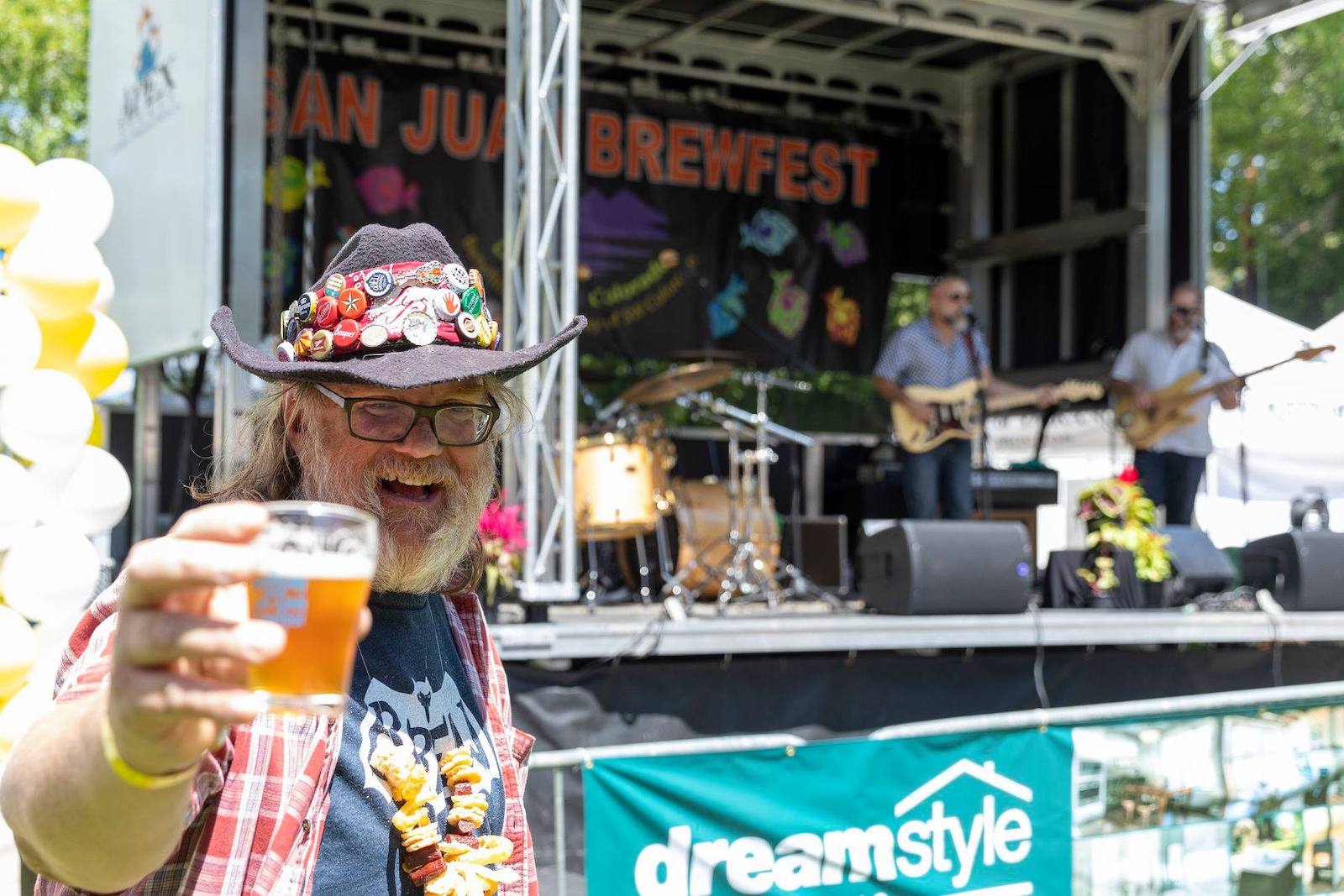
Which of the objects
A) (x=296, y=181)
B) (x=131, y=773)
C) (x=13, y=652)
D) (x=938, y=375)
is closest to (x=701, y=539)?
(x=938, y=375)

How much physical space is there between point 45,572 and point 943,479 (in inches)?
212

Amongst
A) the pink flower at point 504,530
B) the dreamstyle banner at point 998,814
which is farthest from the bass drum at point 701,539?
the dreamstyle banner at point 998,814

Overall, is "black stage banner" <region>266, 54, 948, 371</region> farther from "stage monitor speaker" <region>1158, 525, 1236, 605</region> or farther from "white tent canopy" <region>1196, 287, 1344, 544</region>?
"white tent canopy" <region>1196, 287, 1344, 544</region>

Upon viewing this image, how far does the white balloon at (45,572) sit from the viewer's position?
4293mm

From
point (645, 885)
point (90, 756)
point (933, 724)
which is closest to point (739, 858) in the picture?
point (645, 885)

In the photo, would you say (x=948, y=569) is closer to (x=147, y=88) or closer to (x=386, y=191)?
(x=147, y=88)

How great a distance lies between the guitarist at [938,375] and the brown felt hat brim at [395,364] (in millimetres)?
6652

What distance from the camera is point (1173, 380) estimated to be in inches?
359

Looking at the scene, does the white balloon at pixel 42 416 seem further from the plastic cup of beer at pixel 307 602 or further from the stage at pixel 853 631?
the plastic cup of beer at pixel 307 602

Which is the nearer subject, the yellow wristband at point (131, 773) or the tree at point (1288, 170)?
the yellow wristband at point (131, 773)

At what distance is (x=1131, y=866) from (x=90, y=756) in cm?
403

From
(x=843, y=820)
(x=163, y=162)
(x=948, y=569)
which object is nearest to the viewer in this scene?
→ (x=843, y=820)

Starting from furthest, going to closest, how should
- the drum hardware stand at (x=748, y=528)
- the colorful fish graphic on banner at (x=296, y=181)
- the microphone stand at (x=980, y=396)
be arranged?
the colorful fish graphic on banner at (x=296, y=181) < the microphone stand at (x=980, y=396) < the drum hardware stand at (x=748, y=528)

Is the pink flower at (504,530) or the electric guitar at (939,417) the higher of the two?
the electric guitar at (939,417)
